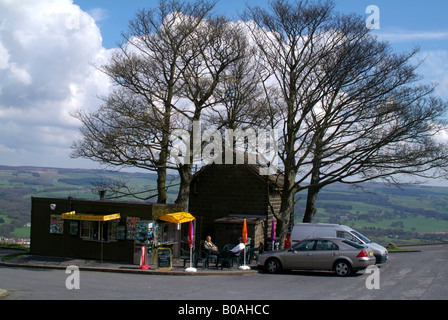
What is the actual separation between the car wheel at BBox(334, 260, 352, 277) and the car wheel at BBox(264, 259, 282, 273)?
233 centimetres

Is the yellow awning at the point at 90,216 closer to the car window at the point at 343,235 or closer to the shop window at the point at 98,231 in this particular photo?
the shop window at the point at 98,231

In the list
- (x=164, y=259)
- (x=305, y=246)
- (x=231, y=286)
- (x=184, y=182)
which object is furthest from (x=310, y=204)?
(x=231, y=286)

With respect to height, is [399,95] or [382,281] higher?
[399,95]

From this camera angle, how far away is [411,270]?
→ 1867 centimetres

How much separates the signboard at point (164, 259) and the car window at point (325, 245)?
6.01m

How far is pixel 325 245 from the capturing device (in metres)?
17.1

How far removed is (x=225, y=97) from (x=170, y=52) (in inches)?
154

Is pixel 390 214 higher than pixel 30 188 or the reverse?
the reverse

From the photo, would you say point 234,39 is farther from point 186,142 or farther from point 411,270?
point 411,270

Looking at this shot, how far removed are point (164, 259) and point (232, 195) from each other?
10204 millimetres

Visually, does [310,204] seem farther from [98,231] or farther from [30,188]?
[30,188]

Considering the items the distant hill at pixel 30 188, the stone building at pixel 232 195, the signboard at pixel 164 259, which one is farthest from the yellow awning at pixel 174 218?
the distant hill at pixel 30 188

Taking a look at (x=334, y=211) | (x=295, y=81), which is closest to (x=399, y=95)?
(x=295, y=81)

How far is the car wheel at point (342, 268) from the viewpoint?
54.1 feet
